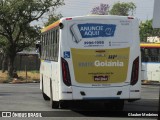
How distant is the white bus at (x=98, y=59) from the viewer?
14.4m

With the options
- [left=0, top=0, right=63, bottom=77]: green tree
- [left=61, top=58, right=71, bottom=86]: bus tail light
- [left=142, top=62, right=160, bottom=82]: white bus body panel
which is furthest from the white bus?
[left=0, top=0, right=63, bottom=77]: green tree

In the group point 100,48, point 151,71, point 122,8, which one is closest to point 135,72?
point 100,48

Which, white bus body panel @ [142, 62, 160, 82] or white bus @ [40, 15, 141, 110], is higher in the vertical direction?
white bus @ [40, 15, 141, 110]

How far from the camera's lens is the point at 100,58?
47.6 ft

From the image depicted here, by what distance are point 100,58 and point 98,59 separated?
0.22 feet

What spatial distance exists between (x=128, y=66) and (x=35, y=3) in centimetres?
2926

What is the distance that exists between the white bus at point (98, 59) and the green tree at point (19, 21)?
91.3 ft

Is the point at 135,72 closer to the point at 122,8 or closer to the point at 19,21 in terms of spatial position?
the point at 19,21

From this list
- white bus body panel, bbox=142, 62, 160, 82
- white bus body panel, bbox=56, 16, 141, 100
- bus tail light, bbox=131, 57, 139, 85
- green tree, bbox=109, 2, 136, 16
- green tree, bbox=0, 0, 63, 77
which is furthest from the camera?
green tree, bbox=109, 2, 136, 16

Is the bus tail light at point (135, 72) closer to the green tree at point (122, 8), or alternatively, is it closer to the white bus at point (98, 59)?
the white bus at point (98, 59)

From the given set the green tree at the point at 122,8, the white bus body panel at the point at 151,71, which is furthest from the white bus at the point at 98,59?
the green tree at the point at 122,8

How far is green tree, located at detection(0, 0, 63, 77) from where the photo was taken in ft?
138

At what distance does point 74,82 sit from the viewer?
14.4m

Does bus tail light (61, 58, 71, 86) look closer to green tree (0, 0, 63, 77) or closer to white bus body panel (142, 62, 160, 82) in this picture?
white bus body panel (142, 62, 160, 82)
